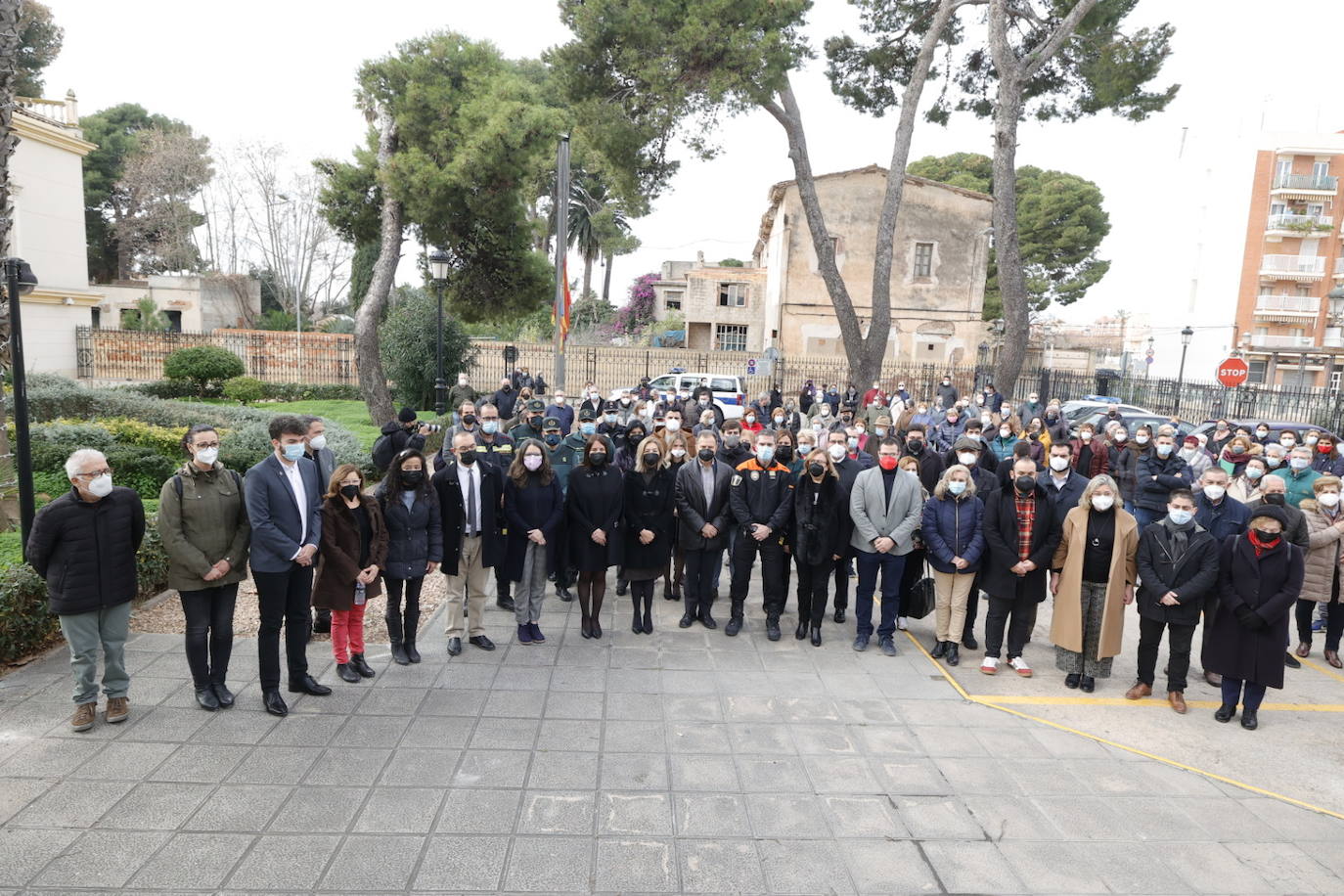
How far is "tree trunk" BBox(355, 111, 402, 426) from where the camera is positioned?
16719 mm

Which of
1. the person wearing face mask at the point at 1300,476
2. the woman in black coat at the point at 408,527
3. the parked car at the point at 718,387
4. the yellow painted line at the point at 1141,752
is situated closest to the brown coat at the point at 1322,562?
the person wearing face mask at the point at 1300,476

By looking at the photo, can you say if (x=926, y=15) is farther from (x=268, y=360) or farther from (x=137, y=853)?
(x=268, y=360)

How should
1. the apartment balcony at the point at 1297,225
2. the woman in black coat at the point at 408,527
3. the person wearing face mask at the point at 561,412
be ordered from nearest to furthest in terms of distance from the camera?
the woman in black coat at the point at 408,527, the person wearing face mask at the point at 561,412, the apartment balcony at the point at 1297,225

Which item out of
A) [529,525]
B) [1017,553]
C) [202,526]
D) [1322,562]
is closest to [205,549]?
[202,526]

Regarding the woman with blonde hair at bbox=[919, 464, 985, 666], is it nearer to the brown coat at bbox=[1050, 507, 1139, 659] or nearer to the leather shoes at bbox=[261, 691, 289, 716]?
the brown coat at bbox=[1050, 507, 1139, 659]

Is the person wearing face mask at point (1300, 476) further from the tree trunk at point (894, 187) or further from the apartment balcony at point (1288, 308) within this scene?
the apartment balcony at point (1288, 308)

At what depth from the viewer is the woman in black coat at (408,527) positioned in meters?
5.83

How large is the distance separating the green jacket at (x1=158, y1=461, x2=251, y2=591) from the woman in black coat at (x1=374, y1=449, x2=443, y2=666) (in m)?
0.96

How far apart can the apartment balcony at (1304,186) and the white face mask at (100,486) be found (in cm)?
5218

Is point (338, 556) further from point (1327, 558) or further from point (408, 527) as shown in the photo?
point (1327, 558)

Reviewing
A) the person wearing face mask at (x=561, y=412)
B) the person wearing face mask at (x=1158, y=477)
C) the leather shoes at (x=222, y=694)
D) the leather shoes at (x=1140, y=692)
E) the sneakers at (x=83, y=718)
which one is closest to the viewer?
the sneakers at (x=83, y=718)

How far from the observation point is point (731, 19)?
53.1 ft

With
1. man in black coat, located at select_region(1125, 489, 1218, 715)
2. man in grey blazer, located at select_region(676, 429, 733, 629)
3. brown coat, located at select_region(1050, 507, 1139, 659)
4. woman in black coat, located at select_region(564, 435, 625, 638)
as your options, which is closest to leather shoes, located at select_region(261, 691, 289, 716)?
woman in black coat, located at select_region(564, 435, 625, 638)

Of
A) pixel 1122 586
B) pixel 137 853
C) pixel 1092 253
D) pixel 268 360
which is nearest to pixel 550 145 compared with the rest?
pixel 1122 586
